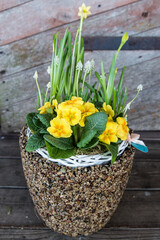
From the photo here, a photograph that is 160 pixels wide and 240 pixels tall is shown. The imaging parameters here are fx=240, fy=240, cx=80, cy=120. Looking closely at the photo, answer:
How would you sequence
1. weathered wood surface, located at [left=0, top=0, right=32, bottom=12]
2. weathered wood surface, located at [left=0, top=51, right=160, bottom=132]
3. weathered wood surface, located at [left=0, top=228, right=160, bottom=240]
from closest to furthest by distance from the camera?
weathered wood surface, located at [left=0, top=228, right=160, bottom=240]
weathered wood surface, located at [left=0, top=0, right=32, bottom=12]
weathered wood surface, located at [left=0, top=51, right=160, bottom=132]

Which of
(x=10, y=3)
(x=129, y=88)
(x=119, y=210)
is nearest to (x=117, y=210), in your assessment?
(x=119, y=210)

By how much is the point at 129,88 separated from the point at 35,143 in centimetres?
91

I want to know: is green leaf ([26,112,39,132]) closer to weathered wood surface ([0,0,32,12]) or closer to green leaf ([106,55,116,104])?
green leaf ([106,55,116,104])

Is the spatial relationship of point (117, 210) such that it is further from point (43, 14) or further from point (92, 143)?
point (43, 14)

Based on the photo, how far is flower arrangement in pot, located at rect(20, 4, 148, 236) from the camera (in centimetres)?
70

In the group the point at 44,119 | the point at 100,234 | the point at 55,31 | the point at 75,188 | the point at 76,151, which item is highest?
the point at 55,31

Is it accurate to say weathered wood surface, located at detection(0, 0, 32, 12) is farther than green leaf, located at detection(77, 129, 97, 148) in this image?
Yes

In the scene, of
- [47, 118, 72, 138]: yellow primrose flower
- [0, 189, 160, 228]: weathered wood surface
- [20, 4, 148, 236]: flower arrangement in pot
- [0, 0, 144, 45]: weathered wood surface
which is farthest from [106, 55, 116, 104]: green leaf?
[0, 0, 144, 45]: weathered wood surface

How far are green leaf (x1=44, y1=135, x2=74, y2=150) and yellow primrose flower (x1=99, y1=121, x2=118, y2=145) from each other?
0.33 feet

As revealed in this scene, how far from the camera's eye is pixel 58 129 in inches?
27.3

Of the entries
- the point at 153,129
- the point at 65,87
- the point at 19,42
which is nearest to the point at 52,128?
the point at 65,87

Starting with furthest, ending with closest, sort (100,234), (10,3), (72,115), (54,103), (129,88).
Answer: (129,88) → (10,3) → (100,234) → (54,103) → (72,115)

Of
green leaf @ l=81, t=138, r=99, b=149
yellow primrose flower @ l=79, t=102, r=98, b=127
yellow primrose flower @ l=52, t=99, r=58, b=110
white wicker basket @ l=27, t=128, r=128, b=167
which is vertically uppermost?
yellow primrose flower @ l=52, t=99, r=58, b=110

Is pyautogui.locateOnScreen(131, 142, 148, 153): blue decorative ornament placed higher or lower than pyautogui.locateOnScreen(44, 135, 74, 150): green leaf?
lower
